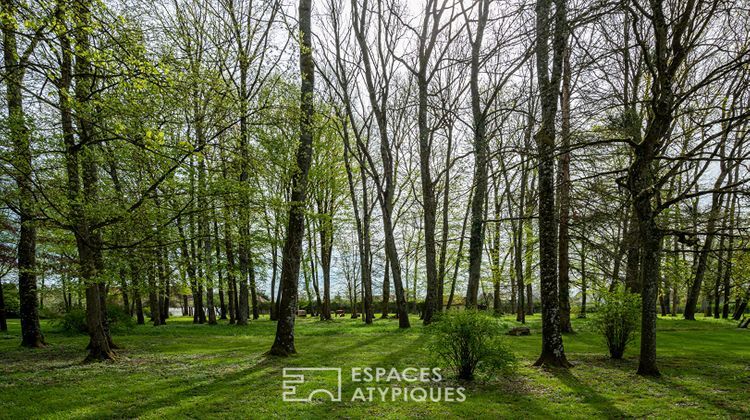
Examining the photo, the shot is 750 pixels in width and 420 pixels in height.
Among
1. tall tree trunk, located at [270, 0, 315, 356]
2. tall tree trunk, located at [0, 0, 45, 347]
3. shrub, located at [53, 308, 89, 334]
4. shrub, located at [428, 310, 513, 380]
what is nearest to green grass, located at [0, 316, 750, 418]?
shrub, located at [428, 310, 513, 380]

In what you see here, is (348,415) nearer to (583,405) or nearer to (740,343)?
(583,405)

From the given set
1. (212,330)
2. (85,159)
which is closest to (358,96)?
(212,330)

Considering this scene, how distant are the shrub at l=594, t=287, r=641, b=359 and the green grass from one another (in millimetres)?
441

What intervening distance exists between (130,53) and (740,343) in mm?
17063

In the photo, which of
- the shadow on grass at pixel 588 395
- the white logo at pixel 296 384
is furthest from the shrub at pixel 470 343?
the white logo at pixel 296 384

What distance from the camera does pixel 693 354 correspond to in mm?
9953

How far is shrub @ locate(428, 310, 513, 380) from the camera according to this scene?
686 centimetres

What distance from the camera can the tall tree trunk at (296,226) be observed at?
9.55 meters

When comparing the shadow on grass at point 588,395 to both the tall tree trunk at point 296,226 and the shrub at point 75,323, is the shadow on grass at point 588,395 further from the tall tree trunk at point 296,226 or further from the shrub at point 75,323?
the shrub at point 75,323

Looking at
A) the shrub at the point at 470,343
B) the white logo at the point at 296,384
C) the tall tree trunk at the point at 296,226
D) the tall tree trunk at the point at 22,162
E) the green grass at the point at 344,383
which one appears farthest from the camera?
the tall tree trunk at the point at 296,226

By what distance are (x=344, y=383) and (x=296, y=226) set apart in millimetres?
4114

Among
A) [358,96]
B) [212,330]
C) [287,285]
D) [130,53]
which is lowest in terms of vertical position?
[212,330]

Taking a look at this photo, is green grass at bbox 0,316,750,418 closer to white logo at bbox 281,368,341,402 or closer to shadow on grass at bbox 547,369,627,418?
shadow on grass at bbox 547,369,627,418

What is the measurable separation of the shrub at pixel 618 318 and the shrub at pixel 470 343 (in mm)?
3466
